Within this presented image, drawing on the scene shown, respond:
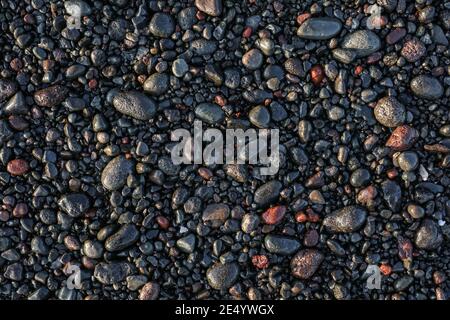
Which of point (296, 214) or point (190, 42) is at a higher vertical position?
point (190, 42)

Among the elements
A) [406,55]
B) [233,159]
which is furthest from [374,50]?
[233,159]

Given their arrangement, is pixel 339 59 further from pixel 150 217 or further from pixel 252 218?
pixel 150 217

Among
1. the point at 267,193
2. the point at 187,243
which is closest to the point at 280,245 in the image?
the point at 267,193

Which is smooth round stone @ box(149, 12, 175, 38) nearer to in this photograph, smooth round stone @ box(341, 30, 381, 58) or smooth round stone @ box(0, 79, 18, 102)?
smooth round stone @ box(0, 79, 18, 102)

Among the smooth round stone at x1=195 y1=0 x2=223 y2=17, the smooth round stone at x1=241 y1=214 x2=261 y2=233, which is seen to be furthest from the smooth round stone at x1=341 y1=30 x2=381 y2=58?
the smooth round stone at x1=241 y1=214 x2=261 y2=233

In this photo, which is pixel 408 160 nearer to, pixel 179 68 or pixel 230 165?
pixel 230 165

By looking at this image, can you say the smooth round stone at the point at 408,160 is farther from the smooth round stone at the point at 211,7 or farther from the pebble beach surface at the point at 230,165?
the smooth round stone at the point at 211,7
